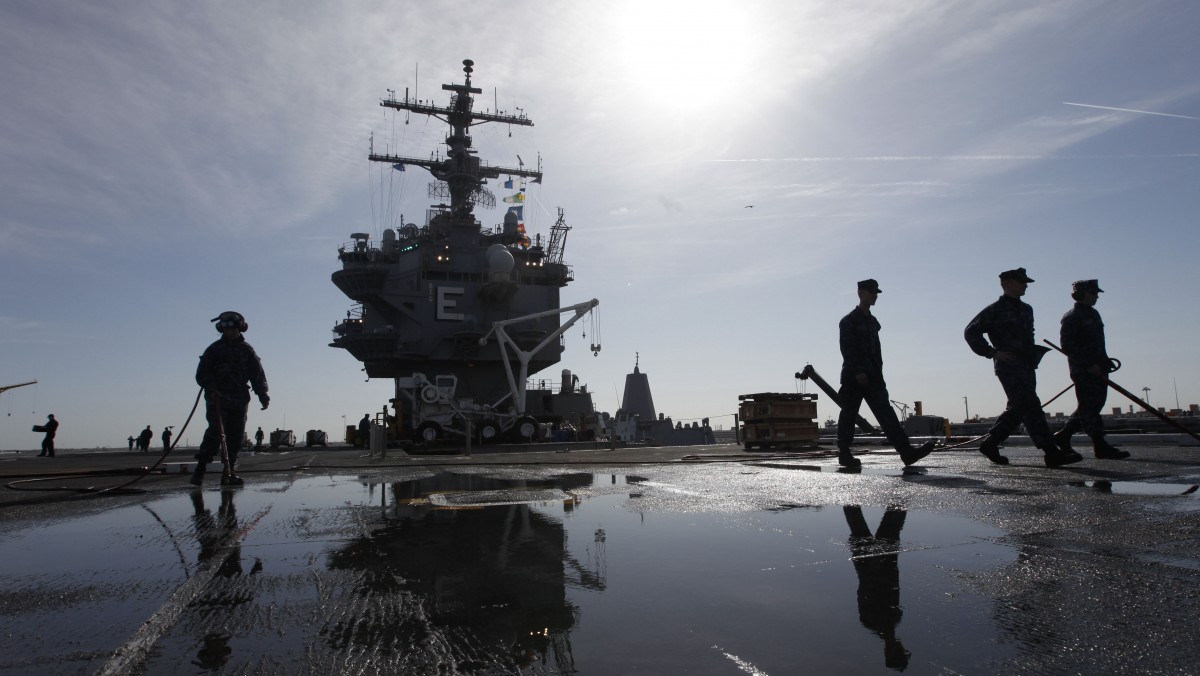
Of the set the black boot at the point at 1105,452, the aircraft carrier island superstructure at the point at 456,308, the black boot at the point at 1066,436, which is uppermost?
the aircraft carrier island superstructure at the point at 456,308

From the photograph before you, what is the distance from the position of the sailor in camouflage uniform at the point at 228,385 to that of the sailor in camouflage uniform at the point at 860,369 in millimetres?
6008

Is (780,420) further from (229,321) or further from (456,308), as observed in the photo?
(456,308)

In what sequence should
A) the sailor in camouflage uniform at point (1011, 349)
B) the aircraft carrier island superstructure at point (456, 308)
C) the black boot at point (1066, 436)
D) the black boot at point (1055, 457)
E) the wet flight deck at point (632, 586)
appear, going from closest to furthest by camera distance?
the wet flight deck at point (632, 586), the black boot at point (1055, 457), the sailor in camouflage uniform at point (1011, 349), the black boot at point (1066, 436), the aircraft carrier island superstructure at point (456, 308)

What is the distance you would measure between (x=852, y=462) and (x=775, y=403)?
7066 mm

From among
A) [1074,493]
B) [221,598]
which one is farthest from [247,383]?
[1074,493]

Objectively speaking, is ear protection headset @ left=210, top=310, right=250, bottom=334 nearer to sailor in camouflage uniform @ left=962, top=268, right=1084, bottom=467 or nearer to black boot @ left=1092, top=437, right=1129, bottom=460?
sailor in camouflage uniform @ left=962, top=268, right=1084, bottom=467

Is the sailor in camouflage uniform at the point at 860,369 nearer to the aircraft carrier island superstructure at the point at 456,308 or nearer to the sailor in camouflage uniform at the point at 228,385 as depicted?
the sailor in camouflage uniform at the point at 228,385

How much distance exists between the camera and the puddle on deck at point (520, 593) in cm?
148

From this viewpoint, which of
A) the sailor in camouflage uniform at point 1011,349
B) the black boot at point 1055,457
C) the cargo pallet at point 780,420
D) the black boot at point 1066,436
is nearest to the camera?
the black boot at point 1055,457

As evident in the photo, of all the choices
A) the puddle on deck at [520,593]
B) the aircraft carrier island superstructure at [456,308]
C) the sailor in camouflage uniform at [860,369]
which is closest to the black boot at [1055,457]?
the sailor in camouflage uniform at [860,369]

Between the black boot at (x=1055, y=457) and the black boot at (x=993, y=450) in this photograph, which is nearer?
the black boot at (x=1055, y=457)

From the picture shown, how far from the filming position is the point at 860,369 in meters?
6.62

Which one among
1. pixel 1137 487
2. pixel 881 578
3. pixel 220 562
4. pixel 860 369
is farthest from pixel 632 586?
pixel 860 369

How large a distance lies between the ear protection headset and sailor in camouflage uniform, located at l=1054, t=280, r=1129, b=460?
26.3ft
